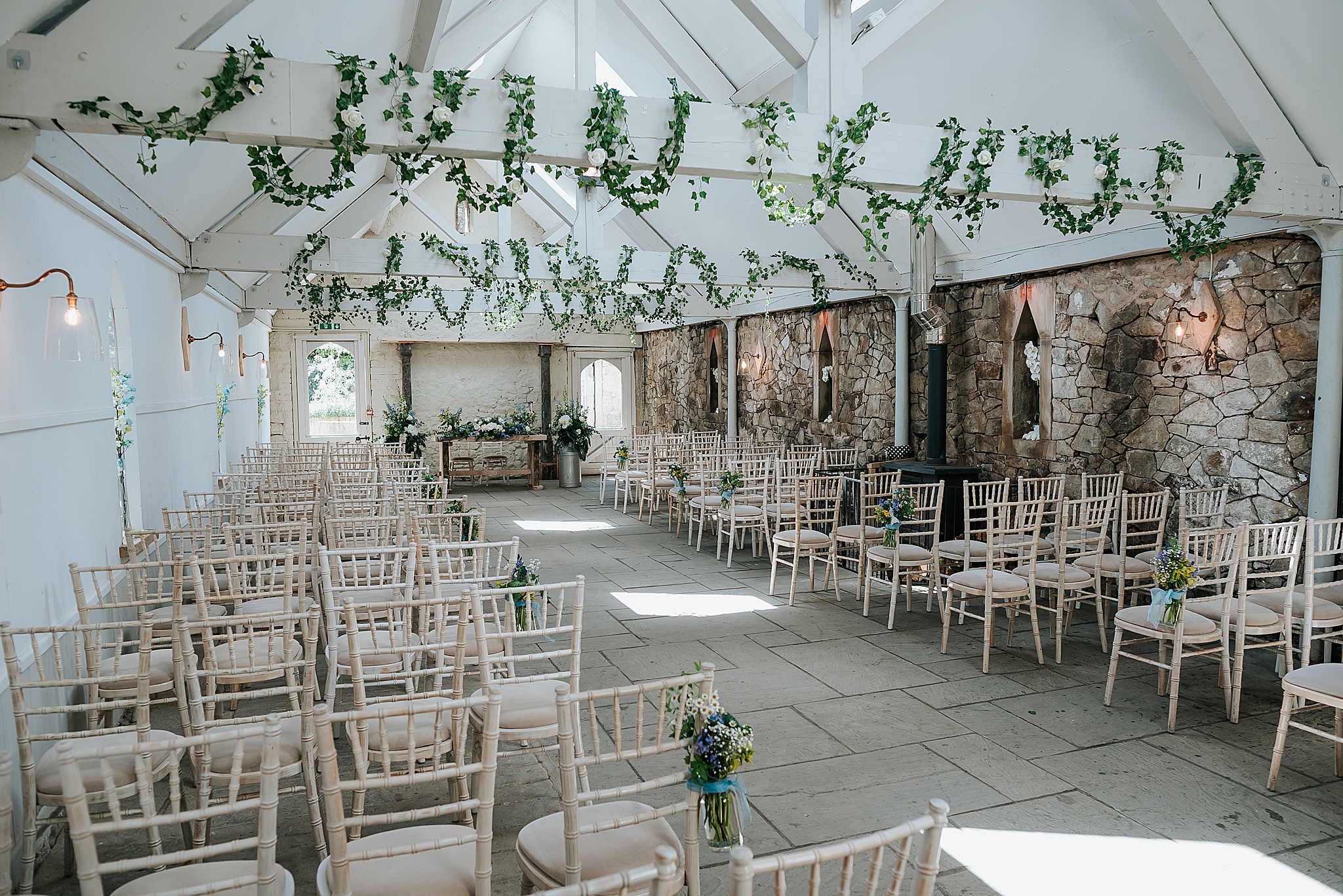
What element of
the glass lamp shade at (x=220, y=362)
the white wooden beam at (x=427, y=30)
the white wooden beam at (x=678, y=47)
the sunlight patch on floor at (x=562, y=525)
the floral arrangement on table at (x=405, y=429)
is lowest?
the sunlight patch on floor at (x=562, y=525)

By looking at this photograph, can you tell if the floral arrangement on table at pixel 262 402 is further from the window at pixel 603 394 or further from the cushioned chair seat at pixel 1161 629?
the cushioned chair seat at pixel 1161 629

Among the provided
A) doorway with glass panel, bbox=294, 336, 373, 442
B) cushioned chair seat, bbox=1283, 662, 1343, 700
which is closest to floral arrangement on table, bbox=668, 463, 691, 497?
cushioned chair seat, bbox=1283, 662, 1343, 700

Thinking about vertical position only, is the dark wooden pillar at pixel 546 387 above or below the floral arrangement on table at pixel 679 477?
above

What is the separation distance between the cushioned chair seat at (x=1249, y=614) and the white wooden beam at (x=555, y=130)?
242cm

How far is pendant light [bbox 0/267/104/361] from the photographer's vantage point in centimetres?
342

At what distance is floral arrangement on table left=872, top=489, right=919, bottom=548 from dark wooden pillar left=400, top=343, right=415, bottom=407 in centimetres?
1182

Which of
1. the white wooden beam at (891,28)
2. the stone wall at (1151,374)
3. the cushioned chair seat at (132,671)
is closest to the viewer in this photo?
the cushioned chair seat at (132,671)

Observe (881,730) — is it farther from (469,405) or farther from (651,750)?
(469,405)

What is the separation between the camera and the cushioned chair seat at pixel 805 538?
7.19m

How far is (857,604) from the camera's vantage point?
696 centimetres

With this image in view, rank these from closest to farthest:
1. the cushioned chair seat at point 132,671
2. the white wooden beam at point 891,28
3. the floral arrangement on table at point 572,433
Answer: the cushioned chair seat at point 132,671 < the white wooden beam at point 891,28 < the floral arrangement on table at point 572,433

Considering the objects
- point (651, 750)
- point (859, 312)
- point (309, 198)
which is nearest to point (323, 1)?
point (309, 198)

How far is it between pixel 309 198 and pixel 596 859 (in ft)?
11.2

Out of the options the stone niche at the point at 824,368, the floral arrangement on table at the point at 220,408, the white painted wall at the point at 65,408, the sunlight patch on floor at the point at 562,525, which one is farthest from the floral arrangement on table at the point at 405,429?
the white painted wall at the point at 65,408
